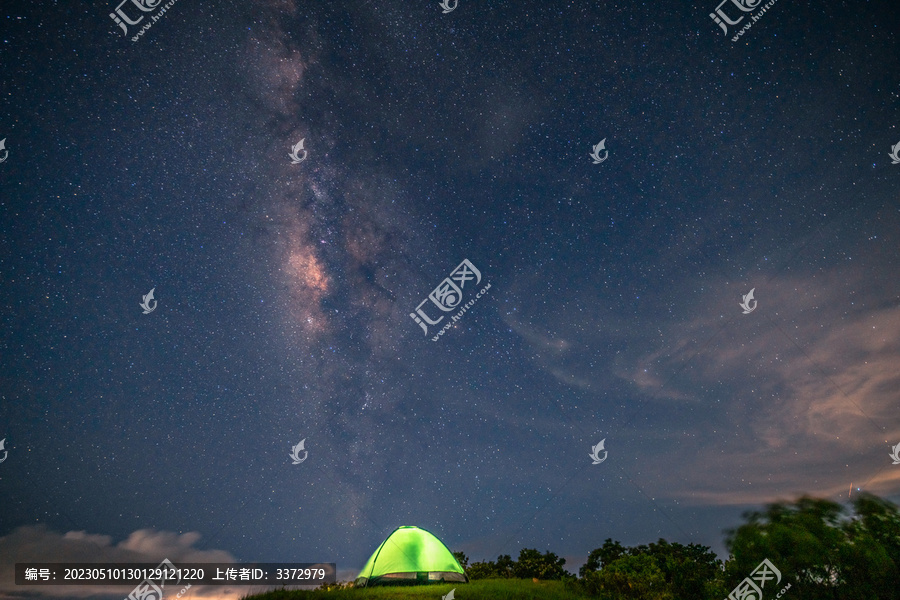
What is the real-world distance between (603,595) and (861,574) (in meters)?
10.2

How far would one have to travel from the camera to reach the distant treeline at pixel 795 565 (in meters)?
17.9

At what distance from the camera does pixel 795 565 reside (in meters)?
18.6

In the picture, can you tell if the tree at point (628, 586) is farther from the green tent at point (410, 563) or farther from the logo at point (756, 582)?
the green tent at point (410, 563)

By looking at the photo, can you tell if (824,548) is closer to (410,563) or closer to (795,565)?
(795,565)

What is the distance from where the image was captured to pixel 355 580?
2250cm

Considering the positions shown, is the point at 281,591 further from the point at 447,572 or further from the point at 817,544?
the point at 817,544

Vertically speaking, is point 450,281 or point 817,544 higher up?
point 450,281

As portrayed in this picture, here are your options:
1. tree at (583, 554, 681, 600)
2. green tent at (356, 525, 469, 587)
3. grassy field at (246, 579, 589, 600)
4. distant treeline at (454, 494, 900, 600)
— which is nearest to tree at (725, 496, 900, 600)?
distant treeline at (454, 494, 900, 600)

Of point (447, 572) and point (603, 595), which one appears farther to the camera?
point (447, 572)

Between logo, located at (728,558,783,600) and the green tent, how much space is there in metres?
11.6

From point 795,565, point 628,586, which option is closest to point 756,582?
point 795,565

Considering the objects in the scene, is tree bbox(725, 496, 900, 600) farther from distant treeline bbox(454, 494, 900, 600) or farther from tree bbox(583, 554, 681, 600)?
tree bbox(583, 554, 681, 600)

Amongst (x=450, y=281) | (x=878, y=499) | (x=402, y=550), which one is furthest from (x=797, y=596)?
(x=450, y=281)

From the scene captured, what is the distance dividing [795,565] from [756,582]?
1665mm
